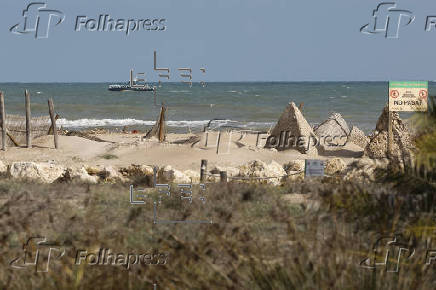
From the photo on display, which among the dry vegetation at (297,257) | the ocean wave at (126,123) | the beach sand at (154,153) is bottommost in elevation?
the dry vegetation at (297,257)

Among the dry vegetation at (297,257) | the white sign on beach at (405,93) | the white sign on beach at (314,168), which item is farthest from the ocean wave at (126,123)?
the dry vegetation at (297,257)

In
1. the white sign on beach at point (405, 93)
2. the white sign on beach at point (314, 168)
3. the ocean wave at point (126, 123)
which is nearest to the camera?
the white sign on beach at point (314, 168)

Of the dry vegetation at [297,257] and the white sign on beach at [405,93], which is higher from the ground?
the white sign on beach at [405,93]

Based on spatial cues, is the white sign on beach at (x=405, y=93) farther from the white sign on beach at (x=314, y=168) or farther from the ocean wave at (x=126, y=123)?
the ocean wave at (x=126, y=123)

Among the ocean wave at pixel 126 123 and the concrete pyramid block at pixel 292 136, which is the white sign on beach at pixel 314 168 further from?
the ocean wave at pixel 126 123

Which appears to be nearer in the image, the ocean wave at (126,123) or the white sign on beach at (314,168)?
the white sign on beach at (314,168)

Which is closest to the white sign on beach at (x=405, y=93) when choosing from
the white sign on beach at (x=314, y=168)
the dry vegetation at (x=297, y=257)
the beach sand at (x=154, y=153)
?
the beach sand at (x=154, y=153)

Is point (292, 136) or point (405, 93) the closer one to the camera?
point (405, 93)

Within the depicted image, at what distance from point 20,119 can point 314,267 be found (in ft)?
53.4

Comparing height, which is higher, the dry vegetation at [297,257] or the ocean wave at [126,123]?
the ocean wave at [126,123]

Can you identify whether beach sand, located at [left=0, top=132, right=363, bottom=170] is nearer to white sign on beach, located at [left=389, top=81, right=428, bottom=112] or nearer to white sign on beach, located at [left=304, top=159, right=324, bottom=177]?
white sign on beach, located at [left=389, top=81, right=428, bottom=112]

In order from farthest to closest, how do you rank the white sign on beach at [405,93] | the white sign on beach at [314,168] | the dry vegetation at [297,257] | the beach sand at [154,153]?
the beach sand at [154,153]
the white sign on beach at [405,93]
the white sign on beach at [314,168]
the dry vegetation at [297,257]

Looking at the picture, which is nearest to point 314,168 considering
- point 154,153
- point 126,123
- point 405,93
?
point 405,93

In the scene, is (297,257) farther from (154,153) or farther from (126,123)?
(126,123)
